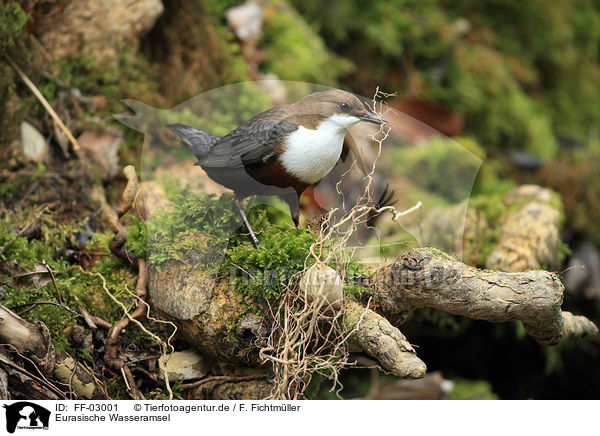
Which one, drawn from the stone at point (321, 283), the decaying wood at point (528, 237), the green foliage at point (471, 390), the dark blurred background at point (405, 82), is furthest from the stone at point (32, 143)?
the green foliage at point (471, 390)

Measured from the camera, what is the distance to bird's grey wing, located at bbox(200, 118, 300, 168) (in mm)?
1734

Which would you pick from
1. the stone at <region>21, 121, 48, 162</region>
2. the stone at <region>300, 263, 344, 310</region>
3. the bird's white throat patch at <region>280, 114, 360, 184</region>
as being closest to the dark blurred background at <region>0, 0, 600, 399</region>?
the stone at <region>21, 121, 48, 162</region>

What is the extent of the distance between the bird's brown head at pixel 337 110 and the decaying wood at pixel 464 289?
1.45 ft

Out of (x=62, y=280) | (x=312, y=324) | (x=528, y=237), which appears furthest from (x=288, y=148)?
(x=528, y=237)

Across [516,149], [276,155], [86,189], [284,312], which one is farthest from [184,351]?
[516,149]

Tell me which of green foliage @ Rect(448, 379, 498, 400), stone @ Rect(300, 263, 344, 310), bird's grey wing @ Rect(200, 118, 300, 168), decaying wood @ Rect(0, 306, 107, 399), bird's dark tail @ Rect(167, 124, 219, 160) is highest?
bird's grey wing @ Rect(200, 118, 300, 168)

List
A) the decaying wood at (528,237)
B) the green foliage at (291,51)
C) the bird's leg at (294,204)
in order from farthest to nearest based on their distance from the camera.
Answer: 1. the green foliage at (291,51)
2. the decaying wood at (528,237)
3. the bird's leg at (294,204)

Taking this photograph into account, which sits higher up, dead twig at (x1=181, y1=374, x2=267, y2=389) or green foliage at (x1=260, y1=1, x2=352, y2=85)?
green foliage at (x1=260, y1=1, x2=352, y2=85)

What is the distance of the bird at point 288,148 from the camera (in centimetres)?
170

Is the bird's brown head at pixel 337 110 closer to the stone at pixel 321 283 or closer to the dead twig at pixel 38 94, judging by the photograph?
the stone at pixel 321 283

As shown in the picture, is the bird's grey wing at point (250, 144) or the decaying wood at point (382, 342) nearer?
the decaying wood at point (382, 342)

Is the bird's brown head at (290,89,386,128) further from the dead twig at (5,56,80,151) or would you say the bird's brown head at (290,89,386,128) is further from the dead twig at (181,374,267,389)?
the dead twig at (5,56,80,151)

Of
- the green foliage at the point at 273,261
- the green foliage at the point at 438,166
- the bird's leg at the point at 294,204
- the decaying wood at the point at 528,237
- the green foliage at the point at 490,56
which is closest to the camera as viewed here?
the green foliage at the point at 273,261

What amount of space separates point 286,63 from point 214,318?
2.10 meters
